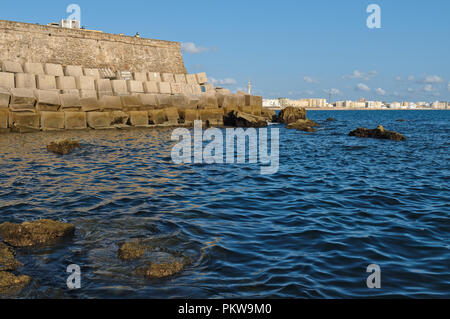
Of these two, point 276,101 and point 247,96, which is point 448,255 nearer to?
point 247,96

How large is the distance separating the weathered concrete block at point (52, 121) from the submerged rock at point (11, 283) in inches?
641

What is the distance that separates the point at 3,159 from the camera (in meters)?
10.4

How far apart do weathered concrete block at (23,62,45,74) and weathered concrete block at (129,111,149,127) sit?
16.9ft

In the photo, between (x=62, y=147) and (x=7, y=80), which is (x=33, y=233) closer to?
(x=62, y=147)

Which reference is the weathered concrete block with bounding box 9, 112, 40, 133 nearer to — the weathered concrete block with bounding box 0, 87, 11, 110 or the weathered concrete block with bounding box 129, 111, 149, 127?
the weathered concrete block with bounding box 0, 87, 11, 110

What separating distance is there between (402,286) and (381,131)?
16.8 metres

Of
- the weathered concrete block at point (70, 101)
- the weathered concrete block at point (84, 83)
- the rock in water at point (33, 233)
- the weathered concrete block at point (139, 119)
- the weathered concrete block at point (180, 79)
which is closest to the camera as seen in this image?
the rock in water at point (33, 233)

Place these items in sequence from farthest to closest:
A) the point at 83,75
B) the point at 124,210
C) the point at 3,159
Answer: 1. the point at 83,75
2. the point at 3,159
3. the point at 124,210

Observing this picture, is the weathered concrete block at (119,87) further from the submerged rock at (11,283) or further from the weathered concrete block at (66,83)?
the submerged rock at (11,283)

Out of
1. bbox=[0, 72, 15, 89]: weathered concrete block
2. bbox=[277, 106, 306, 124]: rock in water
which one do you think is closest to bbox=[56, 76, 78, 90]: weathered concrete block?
bbox=[0, 72, 15, 89]: weathered concrete block

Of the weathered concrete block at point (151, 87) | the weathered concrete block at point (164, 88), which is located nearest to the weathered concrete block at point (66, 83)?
the weathered concrete block at point (151, 87)

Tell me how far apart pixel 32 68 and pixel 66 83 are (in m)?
2.28

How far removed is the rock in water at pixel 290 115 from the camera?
3197 cm
